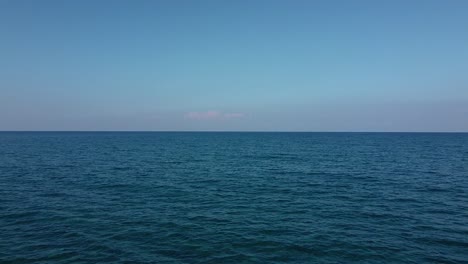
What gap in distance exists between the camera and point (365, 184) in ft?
134

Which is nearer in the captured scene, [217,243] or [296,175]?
[217,243]

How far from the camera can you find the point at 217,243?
2048 cm

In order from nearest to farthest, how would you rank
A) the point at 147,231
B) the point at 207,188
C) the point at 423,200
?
the point at 147,231 → the point at 423,200 → the point at 207,188

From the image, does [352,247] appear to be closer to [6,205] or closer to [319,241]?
[319,241]

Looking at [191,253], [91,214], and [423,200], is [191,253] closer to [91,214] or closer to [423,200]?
[91,214]

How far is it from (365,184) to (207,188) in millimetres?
22004

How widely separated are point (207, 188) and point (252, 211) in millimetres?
11827

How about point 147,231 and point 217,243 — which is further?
point 147,231

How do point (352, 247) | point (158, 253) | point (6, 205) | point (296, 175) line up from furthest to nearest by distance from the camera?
point (296, 175) < point (6, 205) < point (352, 247) < point (158, 253)

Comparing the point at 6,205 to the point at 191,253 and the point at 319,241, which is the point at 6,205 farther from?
the point at 319,241

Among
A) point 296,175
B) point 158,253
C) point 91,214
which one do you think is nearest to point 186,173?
point 296,175

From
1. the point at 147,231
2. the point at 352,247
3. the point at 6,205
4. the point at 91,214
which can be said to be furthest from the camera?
the point at 6,205

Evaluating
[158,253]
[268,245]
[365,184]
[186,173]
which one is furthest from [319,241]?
[186,173]

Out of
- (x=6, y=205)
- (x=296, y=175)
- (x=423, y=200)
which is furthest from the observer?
(x=296, y=175)
